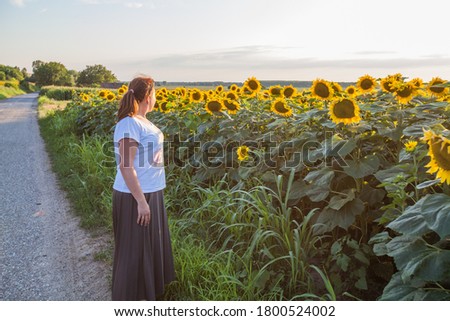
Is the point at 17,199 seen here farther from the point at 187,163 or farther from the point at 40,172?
the point at 187,163

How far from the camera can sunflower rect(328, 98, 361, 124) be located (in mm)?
3082

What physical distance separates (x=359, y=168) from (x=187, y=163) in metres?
2.63

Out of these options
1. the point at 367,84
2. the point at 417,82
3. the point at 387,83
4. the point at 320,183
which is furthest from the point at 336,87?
the point at 320,183

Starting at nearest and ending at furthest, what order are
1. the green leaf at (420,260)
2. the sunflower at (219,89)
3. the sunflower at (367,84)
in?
the green leaf at (420,260)
the sunflower at (367,84)
the sunflower at (219,89)

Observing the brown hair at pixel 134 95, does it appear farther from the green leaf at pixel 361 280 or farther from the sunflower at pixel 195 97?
the sunflower at pixel 195 97

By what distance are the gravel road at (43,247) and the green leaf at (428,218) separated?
2299 millimetres

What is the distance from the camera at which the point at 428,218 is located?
5.88 ft

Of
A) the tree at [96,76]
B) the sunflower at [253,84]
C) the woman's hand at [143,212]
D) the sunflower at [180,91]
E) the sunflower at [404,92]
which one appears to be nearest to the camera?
the woman's hand at [143,212]

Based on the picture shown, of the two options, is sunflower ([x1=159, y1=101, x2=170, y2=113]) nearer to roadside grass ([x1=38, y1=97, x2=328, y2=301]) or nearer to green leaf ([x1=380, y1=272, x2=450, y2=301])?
roadside grass ([x1=38, y1=97, x2=328, y2=301])

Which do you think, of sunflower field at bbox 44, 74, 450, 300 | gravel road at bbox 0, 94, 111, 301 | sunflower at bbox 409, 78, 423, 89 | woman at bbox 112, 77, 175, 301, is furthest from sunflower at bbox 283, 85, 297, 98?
gravel road at bbox 0, 94, 111, 301

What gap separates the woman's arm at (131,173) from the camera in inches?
109

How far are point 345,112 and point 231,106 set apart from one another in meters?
1.89

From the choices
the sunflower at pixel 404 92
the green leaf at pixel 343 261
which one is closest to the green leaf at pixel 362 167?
the green leaf at pixel 343 261

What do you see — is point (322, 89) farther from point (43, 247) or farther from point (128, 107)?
point (43, 247)
